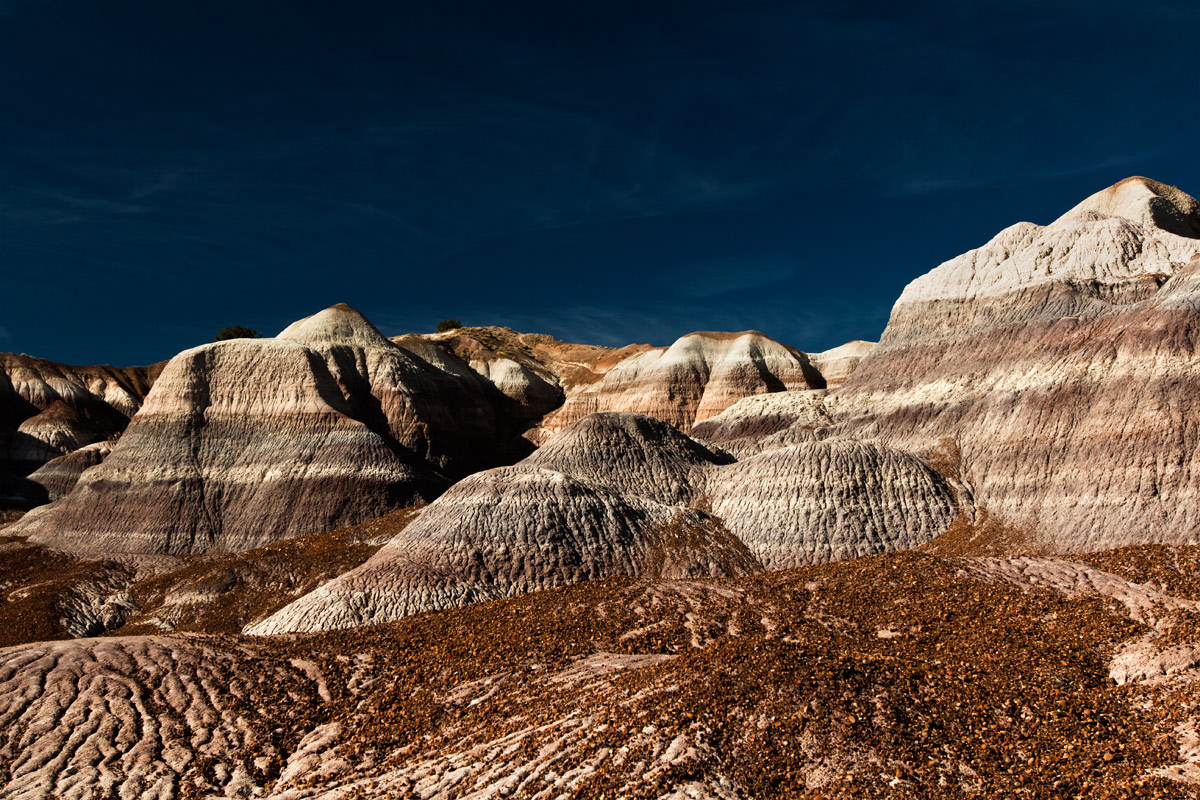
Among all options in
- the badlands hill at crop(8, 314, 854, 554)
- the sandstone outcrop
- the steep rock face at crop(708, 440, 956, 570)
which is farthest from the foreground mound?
the sandstone outcrop

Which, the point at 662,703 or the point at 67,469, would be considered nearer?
the point at 662,703

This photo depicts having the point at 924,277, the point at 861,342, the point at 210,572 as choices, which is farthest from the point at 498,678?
the point at 861,342

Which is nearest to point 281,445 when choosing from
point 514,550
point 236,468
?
point 236,468

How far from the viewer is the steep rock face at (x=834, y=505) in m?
20.9

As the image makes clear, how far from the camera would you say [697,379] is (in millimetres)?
55125

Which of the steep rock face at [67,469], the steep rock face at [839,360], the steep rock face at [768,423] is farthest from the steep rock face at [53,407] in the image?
the steep rock face at [839,360]

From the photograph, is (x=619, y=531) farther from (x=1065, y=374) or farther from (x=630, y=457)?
(x=1065, y=374)

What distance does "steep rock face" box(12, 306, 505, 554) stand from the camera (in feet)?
106

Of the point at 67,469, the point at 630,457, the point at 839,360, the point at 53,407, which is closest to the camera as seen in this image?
the point at 630,457

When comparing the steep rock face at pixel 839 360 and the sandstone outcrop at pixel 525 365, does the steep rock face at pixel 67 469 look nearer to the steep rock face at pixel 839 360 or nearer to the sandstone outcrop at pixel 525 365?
the sandstone outcrop at pixel 525 365

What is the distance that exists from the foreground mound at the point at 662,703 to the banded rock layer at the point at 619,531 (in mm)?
4172

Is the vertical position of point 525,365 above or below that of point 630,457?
above

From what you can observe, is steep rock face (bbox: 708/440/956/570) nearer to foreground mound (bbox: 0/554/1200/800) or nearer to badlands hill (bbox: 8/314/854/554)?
foreground mound (bbox: 0/554/1200/800)

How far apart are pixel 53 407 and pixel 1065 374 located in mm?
Result: 72732
